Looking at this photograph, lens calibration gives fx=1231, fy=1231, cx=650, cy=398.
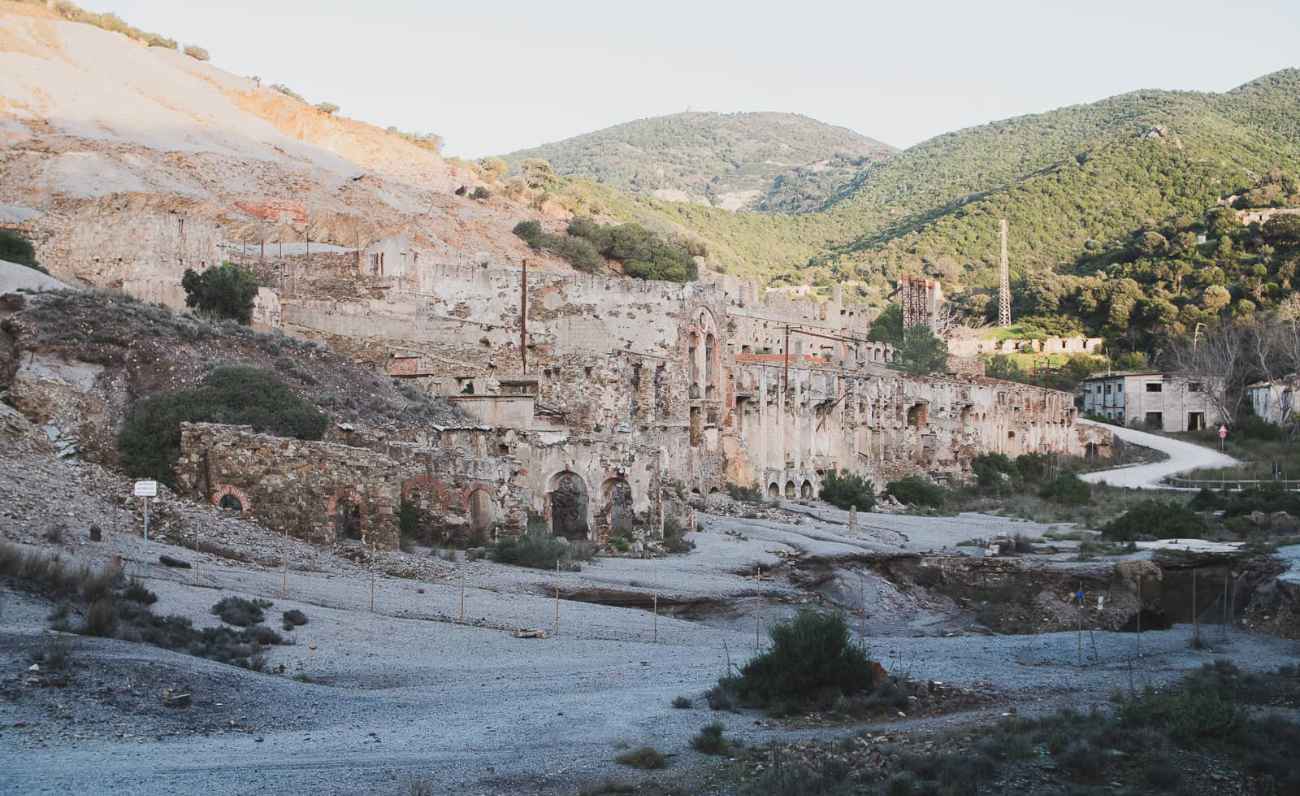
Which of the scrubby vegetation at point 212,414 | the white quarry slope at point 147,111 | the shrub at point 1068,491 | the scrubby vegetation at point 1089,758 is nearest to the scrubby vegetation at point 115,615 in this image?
the scrubby vegetation at point 1089,758

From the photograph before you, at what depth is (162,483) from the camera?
21.3 metres

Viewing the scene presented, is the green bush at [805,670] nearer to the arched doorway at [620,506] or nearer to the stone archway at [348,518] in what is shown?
the stone archway at [348,518]

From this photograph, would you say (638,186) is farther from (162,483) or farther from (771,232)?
(162,483)

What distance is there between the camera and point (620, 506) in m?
28.7

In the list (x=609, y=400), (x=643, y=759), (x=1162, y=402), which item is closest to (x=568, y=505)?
(x=609, y=400)

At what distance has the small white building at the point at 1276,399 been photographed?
215 feet

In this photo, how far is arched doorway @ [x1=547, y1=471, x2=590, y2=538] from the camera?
28.2m

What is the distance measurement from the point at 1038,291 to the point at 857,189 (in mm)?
82424

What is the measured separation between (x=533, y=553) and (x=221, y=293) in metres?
19.7

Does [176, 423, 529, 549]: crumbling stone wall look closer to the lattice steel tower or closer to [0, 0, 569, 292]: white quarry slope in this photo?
[0, 0, 569, 292]: white quarry slope

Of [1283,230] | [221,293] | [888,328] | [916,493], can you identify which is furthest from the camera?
[888,328]

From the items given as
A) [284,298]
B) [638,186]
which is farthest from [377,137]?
[638,186]

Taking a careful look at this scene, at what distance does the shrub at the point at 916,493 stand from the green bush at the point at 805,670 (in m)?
38.6

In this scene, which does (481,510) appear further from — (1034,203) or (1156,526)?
(1034,203)
